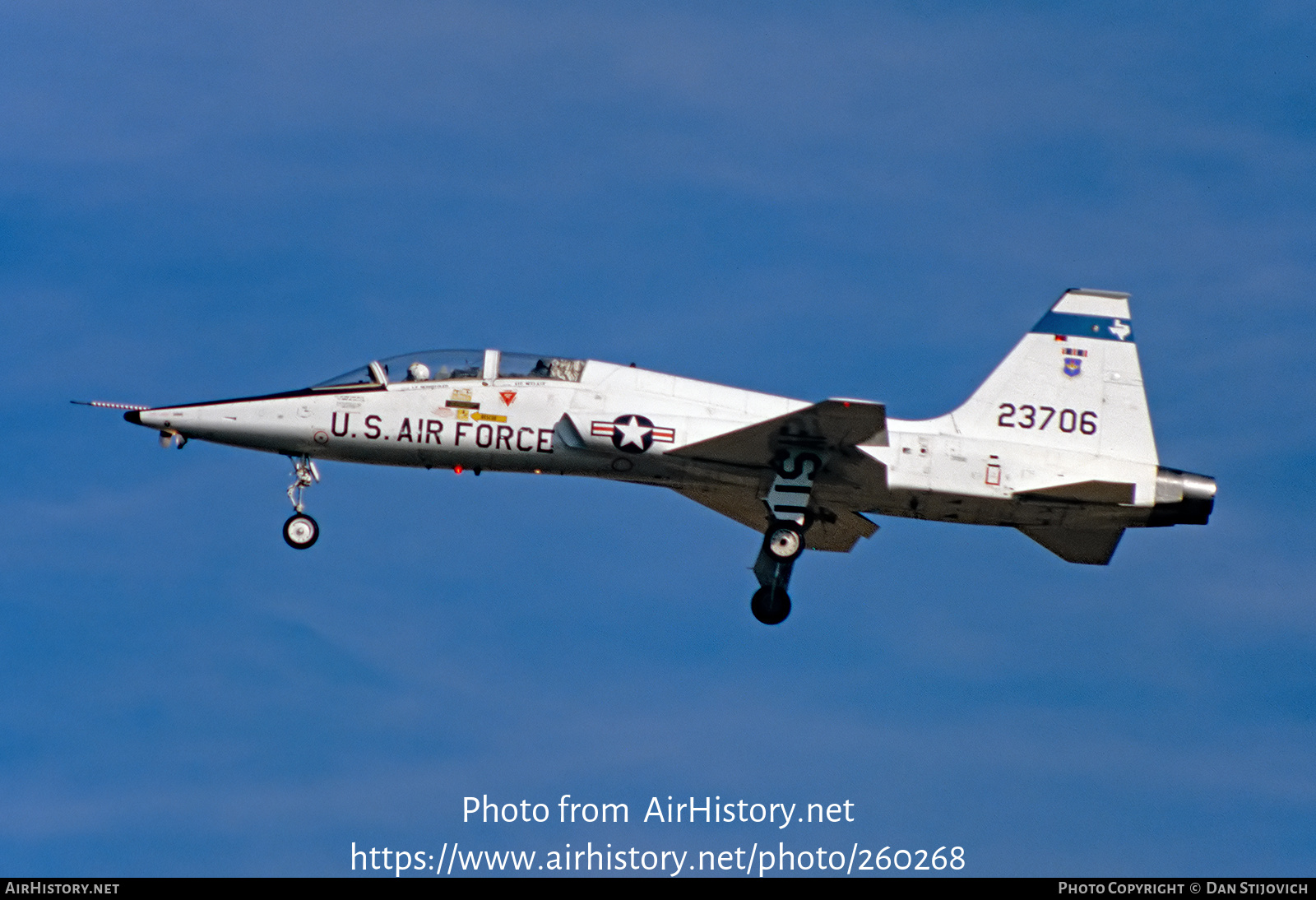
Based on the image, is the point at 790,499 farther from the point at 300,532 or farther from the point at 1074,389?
the point at 300,532

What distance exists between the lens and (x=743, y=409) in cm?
2852

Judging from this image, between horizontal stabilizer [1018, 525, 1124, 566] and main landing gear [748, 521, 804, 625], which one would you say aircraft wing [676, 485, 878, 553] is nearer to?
main landing gear [748, 521, 804, 625]

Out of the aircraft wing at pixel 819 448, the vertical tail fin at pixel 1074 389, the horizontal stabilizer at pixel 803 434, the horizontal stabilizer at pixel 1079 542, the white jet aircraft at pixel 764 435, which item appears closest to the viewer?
the horizontal stabilizer at pixel 803 434

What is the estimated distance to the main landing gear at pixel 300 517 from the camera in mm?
28484

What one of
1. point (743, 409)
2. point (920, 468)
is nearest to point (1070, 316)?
point (920, 468)

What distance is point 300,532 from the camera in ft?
93.6

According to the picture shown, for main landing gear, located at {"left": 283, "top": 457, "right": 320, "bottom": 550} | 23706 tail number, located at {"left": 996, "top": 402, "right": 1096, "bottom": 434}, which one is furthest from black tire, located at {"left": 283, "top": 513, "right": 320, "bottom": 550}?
23706 tail number, located at {"left": 996, "top": 402, "right": 1096, "bottom": 434}

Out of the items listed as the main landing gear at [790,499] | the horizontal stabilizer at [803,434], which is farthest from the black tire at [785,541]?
the horizontal stabilizer at [803,434]

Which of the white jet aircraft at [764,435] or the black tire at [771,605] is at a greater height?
the white jet aircraft at [764,435]

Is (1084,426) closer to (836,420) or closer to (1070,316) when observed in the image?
(1070,316)

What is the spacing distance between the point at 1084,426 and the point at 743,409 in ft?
17.7

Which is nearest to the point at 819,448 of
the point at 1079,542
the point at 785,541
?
the point at 785,541

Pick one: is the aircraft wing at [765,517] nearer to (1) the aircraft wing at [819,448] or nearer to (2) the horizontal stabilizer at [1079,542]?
(1) the aircraft wing at [819,448]
